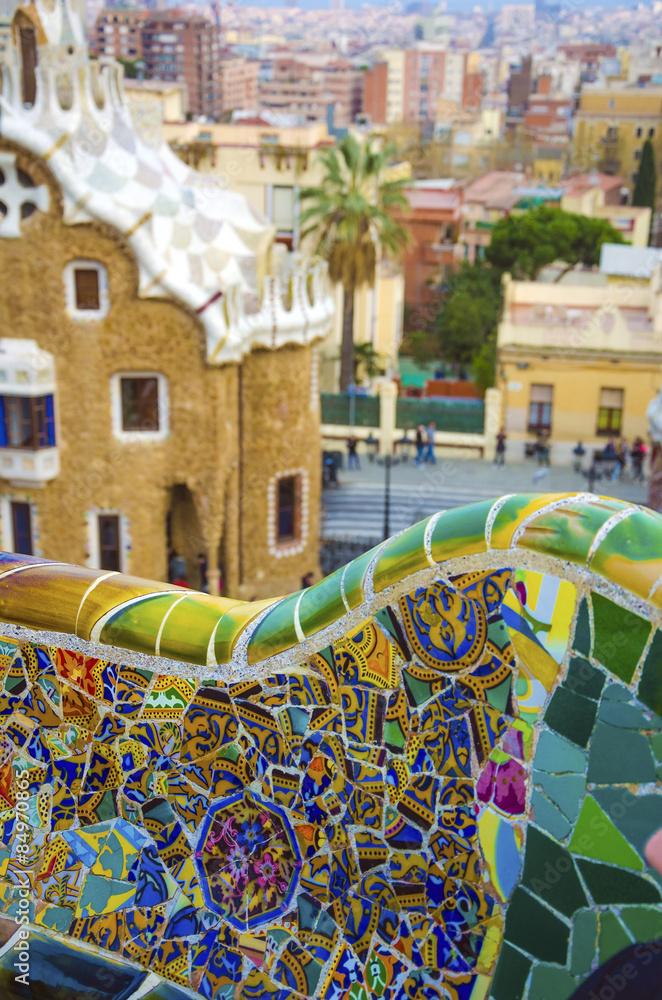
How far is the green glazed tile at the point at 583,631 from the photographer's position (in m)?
4.39

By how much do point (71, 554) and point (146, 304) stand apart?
14.7 ft

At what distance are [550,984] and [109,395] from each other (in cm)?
1614

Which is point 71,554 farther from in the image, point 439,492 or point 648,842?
point 648,842

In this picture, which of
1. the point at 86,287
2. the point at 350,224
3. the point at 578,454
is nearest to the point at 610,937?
the point at 86,287

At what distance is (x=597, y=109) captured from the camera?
3482 inches

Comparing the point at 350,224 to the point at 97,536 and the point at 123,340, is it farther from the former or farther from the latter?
the point at 97,536

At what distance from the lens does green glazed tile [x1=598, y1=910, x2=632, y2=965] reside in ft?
14.4

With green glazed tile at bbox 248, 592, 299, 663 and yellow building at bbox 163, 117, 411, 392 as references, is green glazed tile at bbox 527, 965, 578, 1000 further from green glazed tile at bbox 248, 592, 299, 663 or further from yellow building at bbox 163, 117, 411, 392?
yellow building at bbox 163, 117, 411, 392

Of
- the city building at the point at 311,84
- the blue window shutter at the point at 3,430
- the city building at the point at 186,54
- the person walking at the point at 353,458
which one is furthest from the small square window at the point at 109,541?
the city building at the point at 311,84

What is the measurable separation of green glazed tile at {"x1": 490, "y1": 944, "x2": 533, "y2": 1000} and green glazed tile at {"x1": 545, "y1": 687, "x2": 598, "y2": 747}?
92 centimetres

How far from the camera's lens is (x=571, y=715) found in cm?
449

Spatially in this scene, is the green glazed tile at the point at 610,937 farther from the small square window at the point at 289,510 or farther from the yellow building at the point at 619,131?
the yellow building at the point at 619,131

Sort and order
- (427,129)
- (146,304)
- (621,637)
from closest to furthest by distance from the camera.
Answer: (621,637)
(146,304)
(427,129)

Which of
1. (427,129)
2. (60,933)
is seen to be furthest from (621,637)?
(427,129)
